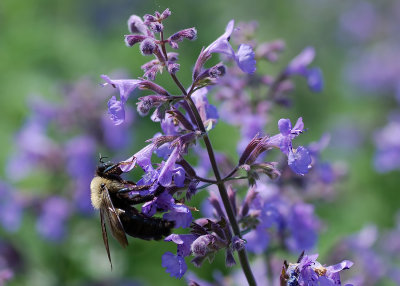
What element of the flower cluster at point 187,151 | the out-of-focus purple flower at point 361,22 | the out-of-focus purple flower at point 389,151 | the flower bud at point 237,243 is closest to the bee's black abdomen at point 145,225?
the flower cluster at point 187,151

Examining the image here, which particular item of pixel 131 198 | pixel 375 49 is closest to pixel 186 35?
pixel 131 198

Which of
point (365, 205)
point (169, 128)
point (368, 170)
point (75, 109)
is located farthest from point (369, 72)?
point (169, 128)

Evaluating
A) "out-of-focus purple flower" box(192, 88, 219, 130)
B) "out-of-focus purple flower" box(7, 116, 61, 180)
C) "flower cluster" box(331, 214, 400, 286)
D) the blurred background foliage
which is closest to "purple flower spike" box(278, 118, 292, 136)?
"out-of-focus purple flower" box(192, 88, 219, 130)

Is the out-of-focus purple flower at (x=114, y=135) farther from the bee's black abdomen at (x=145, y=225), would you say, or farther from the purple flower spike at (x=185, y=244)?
the purple flower spike at (x=185, y=244)

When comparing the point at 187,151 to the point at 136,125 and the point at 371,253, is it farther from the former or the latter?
the point at 136,125

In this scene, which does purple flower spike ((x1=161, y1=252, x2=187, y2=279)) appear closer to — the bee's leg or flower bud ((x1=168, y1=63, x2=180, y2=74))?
the bee's leg
